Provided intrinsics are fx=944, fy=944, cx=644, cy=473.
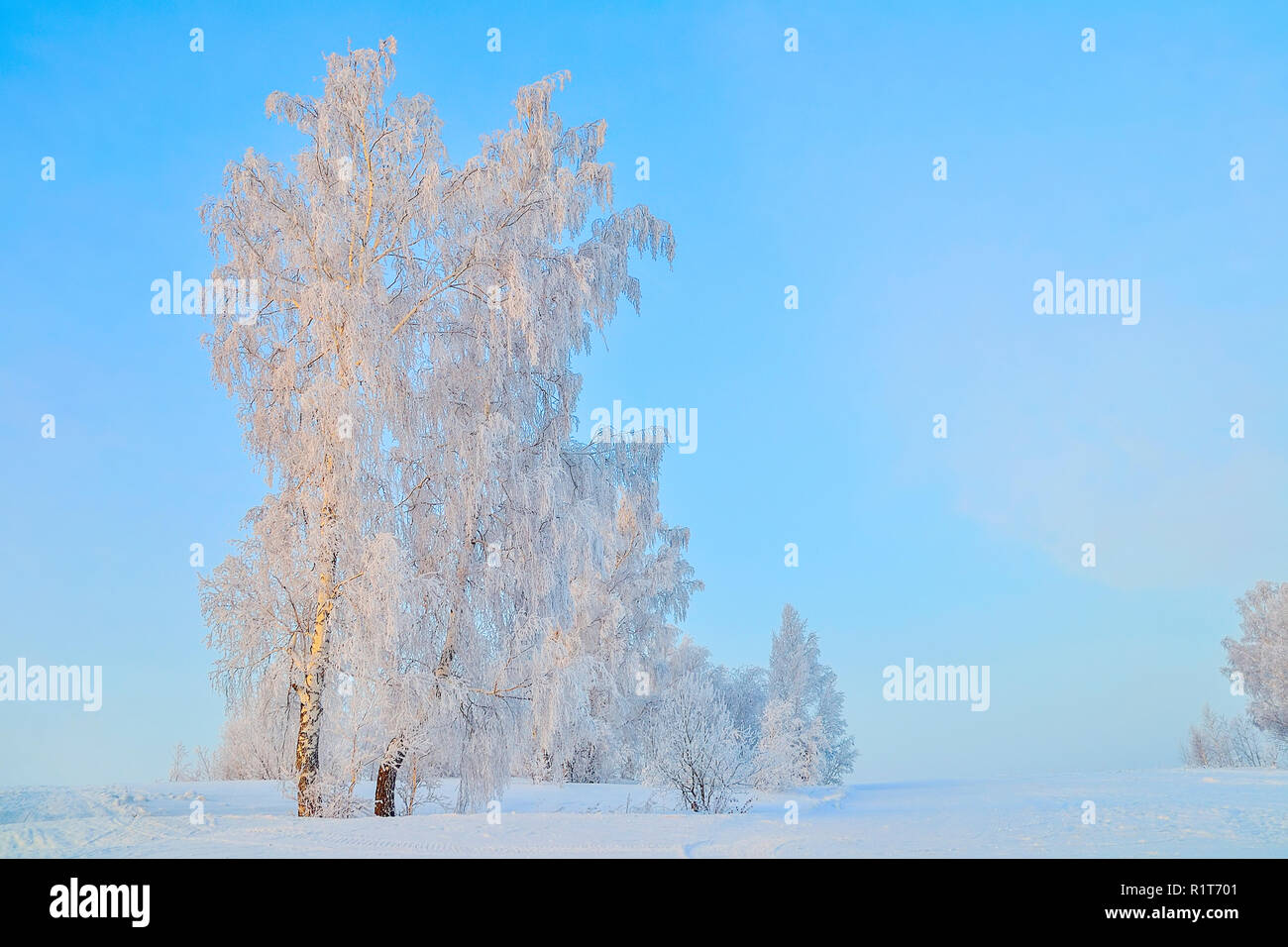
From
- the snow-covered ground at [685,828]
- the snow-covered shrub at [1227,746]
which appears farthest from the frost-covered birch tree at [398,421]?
the snow-covered shrub at [1227,746]

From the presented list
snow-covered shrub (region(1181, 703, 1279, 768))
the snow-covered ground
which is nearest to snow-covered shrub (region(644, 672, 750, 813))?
the snow-covered ground

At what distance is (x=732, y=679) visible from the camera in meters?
32.1

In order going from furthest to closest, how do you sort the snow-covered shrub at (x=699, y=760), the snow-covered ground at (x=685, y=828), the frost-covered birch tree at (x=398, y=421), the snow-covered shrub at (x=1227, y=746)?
the snow-covered shrub at (x=1227, y=746), the snow-covered shrub at (x=699, y=760), the frost-covered birch tree at (x=398, y=421), the snow-covered ground at (x=685, y=828)

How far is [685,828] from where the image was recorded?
34.2ft

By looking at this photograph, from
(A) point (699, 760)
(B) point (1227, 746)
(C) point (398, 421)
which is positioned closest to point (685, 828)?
(A) point (699, 760)

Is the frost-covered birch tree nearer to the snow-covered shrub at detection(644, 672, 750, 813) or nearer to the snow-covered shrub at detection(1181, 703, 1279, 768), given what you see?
the snow-covered shrub at detection(644, 672, 750, 813)

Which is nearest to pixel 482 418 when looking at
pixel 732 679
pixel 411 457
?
pixel 411 457

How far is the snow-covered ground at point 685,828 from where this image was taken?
821 cm

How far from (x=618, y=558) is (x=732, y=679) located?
960cm

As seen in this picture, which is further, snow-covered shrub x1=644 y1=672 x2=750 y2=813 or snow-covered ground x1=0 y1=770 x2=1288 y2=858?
snow-covered shrub x1=644 y1=672 x2=750 y2=813

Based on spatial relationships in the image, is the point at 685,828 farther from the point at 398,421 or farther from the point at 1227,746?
the point at 1227,746

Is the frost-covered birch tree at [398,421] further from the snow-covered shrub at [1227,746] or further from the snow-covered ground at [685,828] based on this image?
the snow-covered shrub at [1227,746]

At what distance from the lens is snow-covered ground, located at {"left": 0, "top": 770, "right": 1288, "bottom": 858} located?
323 inches
